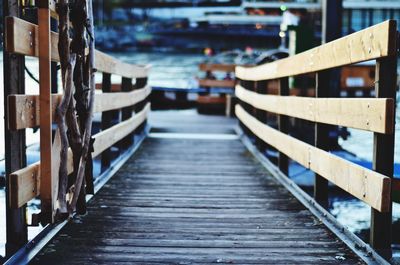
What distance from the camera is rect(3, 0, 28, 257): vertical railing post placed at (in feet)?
10.3

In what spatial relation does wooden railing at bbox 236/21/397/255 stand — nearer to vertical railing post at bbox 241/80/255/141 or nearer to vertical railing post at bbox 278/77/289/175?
vertical railing post at bbox 278/77/289/175

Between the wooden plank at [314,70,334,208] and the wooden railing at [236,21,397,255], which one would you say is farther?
the wooden plank at [314,70,334,208]

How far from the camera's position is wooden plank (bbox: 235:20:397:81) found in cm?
314

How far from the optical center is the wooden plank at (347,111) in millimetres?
3174

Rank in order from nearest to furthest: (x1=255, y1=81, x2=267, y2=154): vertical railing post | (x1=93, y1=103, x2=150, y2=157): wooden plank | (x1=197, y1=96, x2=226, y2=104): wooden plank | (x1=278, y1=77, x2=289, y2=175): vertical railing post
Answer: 1. (x1=93, y1=103, x2=150, y2=157): wooden plank
2. (x1=278, y1=77, x2=289, y2=175): vertical railing post
3. (x1=255, y1=81, x2=267, y2=154): vertical railing post
4. (x1=197, y1=96, x2=226, y2=104): wooden plank

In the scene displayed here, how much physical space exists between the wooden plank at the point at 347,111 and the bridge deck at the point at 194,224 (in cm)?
67

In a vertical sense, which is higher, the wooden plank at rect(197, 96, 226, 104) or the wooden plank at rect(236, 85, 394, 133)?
the wooden plank at rect(236, 85, 394, 133)

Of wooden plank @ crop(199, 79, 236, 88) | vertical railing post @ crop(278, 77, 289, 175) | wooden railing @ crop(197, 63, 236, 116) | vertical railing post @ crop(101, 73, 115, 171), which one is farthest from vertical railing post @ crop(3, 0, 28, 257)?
wooden plank @ crop(199, 79, 236, 88)

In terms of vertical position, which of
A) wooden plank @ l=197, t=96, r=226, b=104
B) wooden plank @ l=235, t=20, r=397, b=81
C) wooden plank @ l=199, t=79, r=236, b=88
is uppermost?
wooden plank @ l=235, t=20, r=397, b=81

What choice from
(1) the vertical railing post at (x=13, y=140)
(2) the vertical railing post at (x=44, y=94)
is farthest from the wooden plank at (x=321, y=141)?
(1) the vertical railing post at (x=13, y=140)

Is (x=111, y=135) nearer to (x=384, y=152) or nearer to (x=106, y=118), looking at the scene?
(x=106, y=118)

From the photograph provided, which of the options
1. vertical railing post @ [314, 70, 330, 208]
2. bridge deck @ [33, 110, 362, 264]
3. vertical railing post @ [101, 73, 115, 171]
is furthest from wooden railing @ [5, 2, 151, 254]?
vertical railing post @ [101, 73, 115, 171]

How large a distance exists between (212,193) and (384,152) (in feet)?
7.60

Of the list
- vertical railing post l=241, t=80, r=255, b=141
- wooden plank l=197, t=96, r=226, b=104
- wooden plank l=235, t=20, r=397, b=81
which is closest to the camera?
wooden plank l=235, t=20, r=397, b=81
